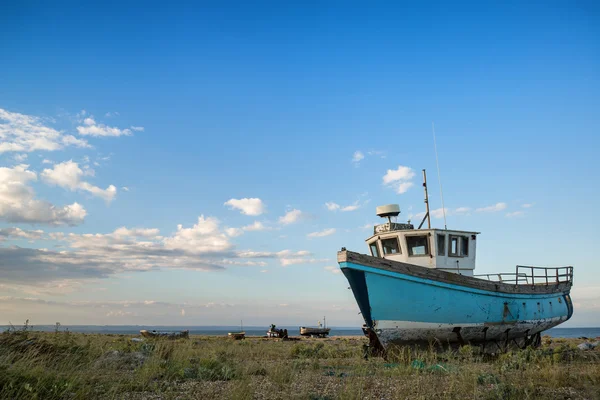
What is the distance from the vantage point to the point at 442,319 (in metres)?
15.0

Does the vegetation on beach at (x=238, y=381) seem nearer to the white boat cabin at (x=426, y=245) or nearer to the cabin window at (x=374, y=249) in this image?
the white boat cabin at (x=426, y=245)

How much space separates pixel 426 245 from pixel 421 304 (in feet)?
11.8

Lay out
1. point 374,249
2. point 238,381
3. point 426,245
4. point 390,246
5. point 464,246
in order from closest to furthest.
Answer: point 238,381, point 426,245, point 390,246, point 464,246, point 374,249

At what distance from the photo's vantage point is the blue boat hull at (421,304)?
47.7 feet

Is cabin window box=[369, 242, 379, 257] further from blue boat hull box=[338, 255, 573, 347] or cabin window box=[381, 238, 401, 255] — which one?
blue boat hull box=[338, 255, 573, 347]

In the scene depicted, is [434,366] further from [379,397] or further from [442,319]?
[442,319]

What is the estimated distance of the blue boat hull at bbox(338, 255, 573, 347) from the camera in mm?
14531

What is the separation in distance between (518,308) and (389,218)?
6185 millimetres

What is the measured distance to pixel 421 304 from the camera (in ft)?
48.4

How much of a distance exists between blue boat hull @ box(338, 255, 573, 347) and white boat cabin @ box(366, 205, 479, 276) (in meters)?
2.18

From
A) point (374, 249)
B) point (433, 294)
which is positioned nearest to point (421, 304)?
point (433, 294)

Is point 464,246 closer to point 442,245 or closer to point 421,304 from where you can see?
point 442,245

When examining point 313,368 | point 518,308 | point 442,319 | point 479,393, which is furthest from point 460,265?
point 479,393

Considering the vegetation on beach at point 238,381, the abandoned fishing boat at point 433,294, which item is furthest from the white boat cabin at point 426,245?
the vegetation on beach at point 238,381
